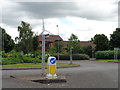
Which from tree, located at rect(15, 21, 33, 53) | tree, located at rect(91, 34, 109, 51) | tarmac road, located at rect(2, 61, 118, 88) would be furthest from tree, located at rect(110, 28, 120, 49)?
tarmac road, located at rect(2, 61, 118, 88)

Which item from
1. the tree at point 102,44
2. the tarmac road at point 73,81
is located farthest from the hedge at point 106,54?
the tarmac road at point 73,81

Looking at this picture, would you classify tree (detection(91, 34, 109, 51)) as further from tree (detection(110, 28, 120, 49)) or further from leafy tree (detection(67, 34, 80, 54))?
leafy tree (detection(67, 34, 80, 54))

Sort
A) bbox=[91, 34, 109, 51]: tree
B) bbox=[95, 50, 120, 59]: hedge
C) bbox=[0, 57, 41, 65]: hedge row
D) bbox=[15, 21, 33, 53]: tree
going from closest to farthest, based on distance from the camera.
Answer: bbox=[0, 57, 41, 65]: hedge row < bbox=[95, 50, 120, 59]: hedge < bbox=[15, 21, 33, 53]: tree < bbox=[91, 34, 109, 51]: tree

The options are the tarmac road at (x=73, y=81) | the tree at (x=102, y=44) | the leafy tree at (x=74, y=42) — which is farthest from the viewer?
the tree at (x=102, y=44)

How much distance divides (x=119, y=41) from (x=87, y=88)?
2297 inches

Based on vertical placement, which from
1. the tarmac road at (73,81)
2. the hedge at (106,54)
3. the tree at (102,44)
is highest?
the tree at (102,44)

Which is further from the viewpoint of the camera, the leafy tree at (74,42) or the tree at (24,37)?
the tree at (24,37)

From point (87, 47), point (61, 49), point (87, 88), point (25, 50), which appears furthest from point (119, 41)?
point (87, 88)

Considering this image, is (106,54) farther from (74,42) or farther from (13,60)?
(13,60)

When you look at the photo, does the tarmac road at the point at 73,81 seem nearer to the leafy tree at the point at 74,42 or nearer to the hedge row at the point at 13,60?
the hedge row at the point at 13,60

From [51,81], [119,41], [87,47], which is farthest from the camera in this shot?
[87,47]

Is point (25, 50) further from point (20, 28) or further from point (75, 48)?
point (75, 48)

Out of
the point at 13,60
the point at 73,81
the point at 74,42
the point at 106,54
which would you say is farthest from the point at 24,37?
the point at 73,81

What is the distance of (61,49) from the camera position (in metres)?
67.1
